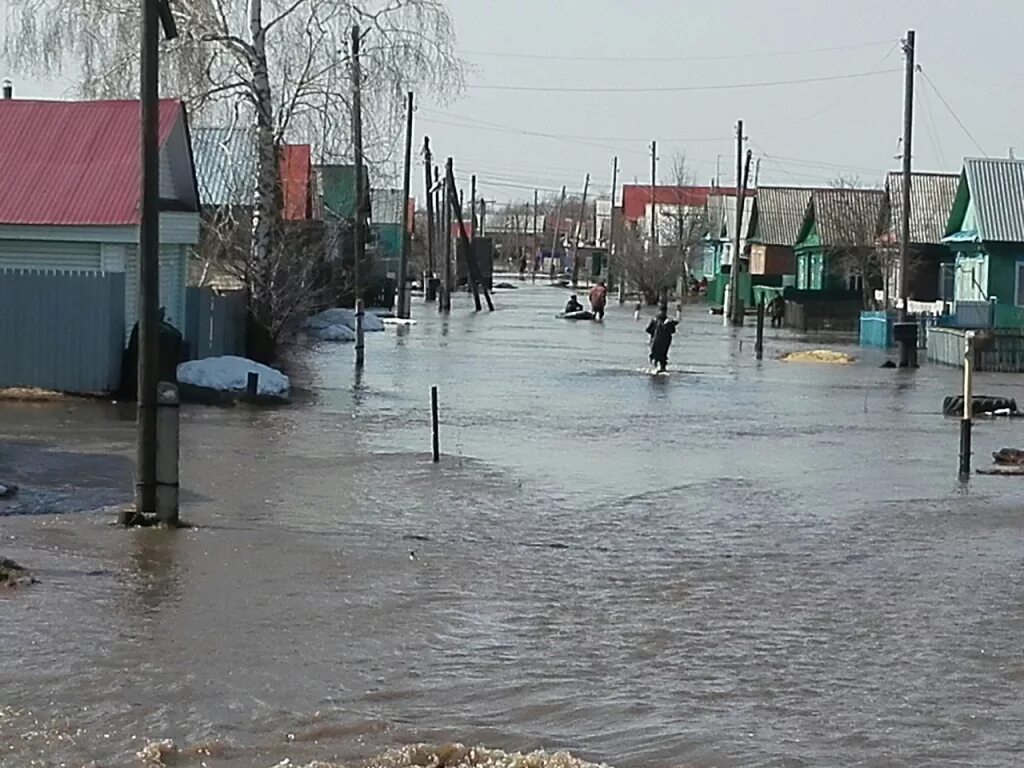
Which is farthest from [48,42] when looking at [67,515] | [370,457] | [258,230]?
[67,515]

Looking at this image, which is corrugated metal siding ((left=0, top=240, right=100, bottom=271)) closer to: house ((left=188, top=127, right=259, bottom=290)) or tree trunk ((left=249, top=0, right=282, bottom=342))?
tree trunk ((left=249, top=0, right=282, bottom=342))

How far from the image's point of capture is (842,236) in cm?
6550

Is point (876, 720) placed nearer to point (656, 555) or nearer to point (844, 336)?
point (656, 555)

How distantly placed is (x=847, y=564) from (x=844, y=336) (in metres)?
43.8

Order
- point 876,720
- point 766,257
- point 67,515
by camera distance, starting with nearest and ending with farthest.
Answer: point 876,720 → point 67,515 → point 766,257

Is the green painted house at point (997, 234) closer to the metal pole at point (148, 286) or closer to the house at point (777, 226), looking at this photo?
the house at point (777, 226)

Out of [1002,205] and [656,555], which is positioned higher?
[1002,205]

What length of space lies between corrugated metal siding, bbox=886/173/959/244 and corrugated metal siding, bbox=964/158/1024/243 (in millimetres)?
10202

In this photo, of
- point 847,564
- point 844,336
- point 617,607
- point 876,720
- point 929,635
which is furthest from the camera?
point 844,336

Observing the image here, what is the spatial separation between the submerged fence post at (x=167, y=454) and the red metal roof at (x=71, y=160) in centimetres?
1230

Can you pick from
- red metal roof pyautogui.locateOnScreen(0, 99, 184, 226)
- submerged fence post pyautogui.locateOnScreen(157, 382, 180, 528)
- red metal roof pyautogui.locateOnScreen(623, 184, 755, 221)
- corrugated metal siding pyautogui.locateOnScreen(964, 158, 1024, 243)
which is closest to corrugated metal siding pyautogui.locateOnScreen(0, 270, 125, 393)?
red metal roof pyautogui.locateOnScreen(0, 99, 184, 226)

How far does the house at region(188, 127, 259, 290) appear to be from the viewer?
33719mm

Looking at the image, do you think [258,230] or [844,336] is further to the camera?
[844,336]

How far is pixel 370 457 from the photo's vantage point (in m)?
18.4
